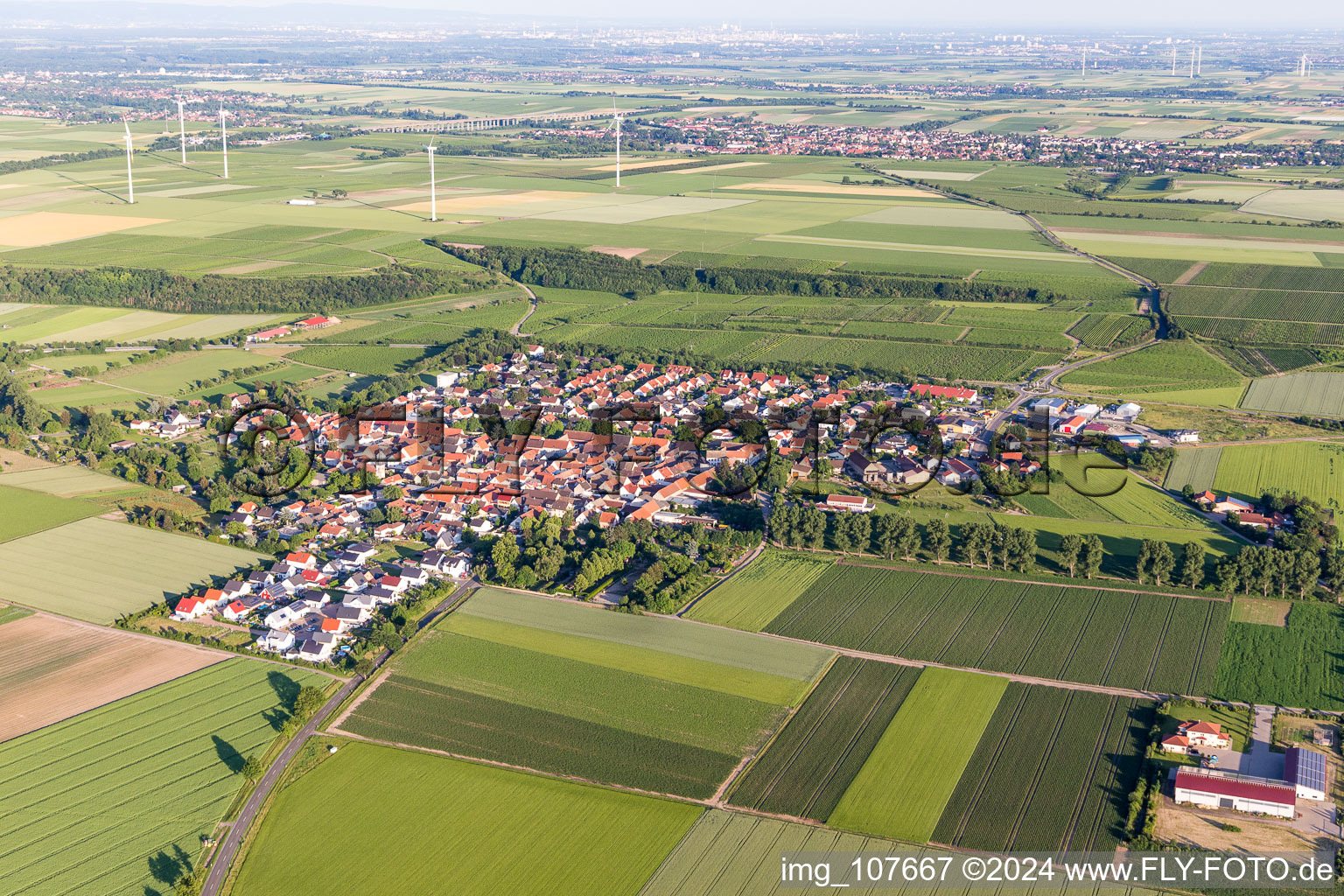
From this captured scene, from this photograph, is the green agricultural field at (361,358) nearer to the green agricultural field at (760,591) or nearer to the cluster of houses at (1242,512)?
the green agricultural field at (760,591)

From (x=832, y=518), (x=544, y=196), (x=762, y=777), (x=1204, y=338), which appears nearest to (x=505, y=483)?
(x=832, y=518)

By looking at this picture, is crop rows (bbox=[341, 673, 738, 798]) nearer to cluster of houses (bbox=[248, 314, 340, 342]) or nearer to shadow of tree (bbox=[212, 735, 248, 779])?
shadow of tree (bbox=[212, 735, 248, 779])

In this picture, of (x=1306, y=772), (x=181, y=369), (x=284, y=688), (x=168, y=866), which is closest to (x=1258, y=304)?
(x=1306, y=772)

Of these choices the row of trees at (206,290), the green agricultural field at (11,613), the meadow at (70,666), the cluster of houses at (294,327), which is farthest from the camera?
the row of trees at (206,290)

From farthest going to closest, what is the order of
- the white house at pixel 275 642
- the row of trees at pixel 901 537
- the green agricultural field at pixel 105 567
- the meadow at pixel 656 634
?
1. the row of trees at pixel 901 537
2. the green agricultural field at pixel 105 567
3. the white house at pixel 275 642
4. the meadow at pixel 656 634

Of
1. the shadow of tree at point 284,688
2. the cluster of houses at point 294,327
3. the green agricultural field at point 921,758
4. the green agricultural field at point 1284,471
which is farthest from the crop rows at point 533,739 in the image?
the cluster of houses at point 294,327

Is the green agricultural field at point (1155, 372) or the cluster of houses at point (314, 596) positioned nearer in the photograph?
the cluster of houses at point (314, 596)

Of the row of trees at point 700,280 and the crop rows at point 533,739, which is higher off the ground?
the row of trees at point 700,280

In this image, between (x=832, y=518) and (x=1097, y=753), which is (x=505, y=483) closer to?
(x=832, y=518)
